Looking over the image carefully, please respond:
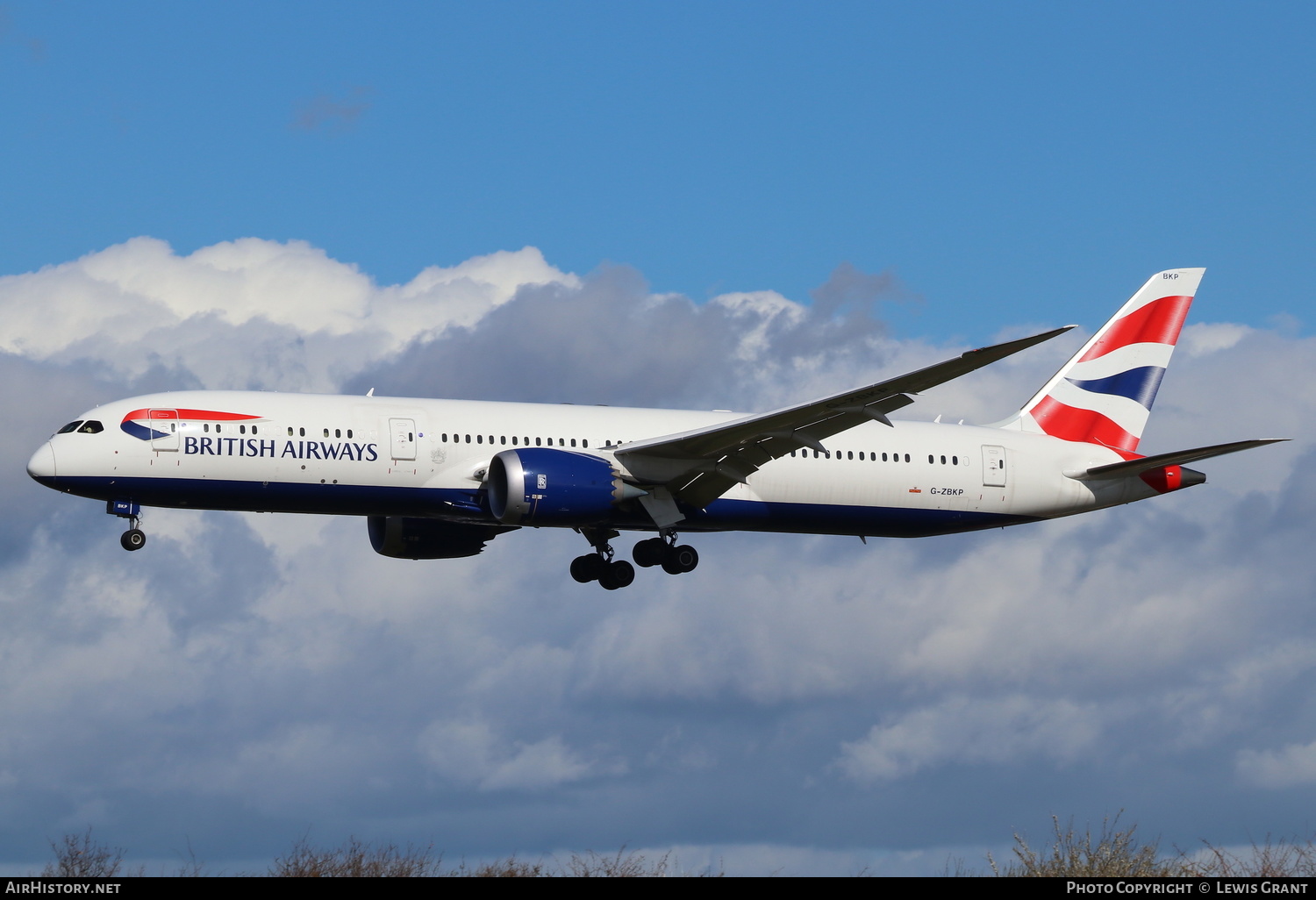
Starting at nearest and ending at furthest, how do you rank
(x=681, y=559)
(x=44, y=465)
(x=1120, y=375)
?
(x=44, y=465), (x=681, y=559), (x=1120, y=375)

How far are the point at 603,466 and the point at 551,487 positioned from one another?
1930mm

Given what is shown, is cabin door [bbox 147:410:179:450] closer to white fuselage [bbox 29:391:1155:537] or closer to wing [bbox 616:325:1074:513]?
white fuselage [bbox 29:391:1155:537]

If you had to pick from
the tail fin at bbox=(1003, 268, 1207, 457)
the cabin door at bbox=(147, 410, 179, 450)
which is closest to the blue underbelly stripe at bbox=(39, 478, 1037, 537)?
the cabin door at bbox=(147, 410, 179, 450)

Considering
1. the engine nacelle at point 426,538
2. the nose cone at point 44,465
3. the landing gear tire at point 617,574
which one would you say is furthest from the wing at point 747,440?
the nose cone at point 44,465

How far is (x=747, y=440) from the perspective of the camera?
136 ft

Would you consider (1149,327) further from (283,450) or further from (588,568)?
(283,450)

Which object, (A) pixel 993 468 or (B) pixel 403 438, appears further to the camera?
(A) pixel 993 468

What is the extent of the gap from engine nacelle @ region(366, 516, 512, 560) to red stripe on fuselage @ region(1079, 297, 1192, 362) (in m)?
21.5

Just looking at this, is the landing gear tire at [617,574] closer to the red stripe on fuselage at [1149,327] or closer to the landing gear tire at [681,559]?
the landing gear tire at [681,559]

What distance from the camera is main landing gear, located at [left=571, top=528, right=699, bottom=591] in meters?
45.5

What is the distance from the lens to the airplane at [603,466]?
40.0 m

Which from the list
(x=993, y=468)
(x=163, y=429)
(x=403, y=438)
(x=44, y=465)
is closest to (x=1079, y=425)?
(x=993, y=468)

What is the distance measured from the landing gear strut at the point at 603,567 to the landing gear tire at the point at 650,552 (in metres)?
0.61
